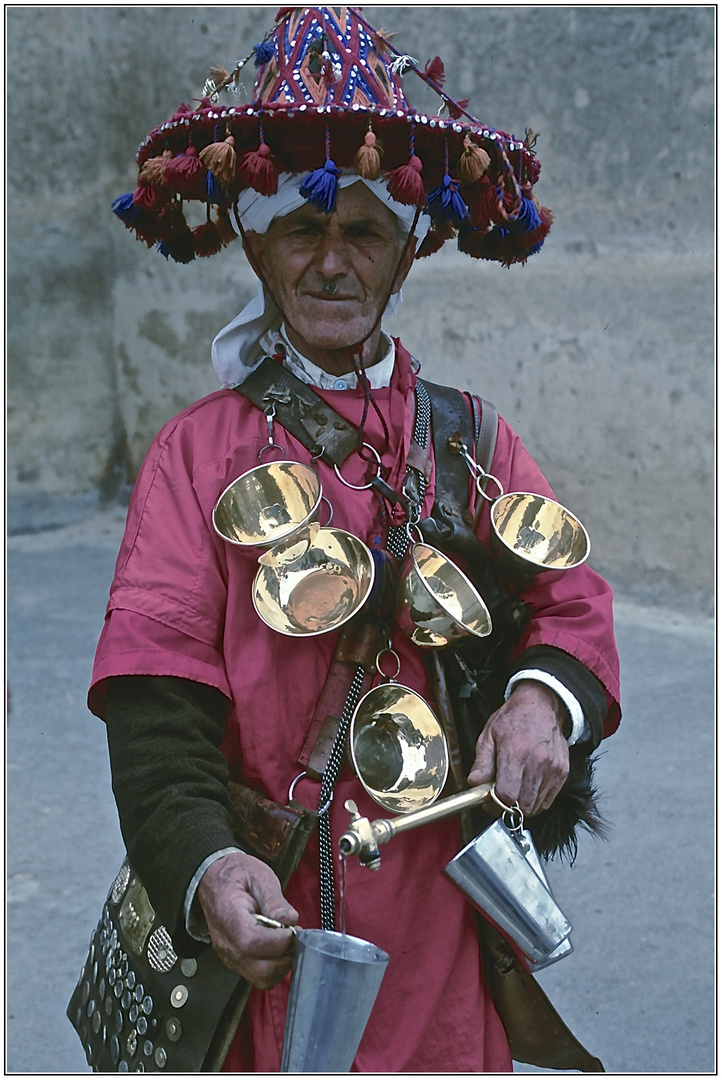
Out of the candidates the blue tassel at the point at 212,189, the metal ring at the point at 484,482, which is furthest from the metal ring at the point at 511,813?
the blue tassel at the point at 212,189

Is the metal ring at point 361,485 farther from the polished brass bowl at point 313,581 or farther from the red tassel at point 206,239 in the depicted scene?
the red tassel at point 206,239

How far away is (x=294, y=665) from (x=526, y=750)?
1.11 feet

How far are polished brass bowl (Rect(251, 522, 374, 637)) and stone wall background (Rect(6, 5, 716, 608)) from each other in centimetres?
362

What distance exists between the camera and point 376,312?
5.30 feet

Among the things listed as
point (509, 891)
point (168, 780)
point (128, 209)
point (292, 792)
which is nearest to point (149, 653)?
point (168, 780)

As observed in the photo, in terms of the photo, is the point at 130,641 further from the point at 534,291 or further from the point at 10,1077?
the point at 534,291

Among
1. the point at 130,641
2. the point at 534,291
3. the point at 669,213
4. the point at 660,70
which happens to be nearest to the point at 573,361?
the point at 534,291

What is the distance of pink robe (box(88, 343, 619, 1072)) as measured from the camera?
1.46 meters

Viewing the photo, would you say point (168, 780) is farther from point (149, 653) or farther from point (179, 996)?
point (179, 996)

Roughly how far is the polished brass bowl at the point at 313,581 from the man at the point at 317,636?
0.03 m

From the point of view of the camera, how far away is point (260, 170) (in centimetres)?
141

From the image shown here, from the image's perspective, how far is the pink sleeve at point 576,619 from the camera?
1589mm

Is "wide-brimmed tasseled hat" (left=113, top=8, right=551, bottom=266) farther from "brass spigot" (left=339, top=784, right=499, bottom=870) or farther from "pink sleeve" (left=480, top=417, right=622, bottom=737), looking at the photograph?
"brass spigot" (left=339, top=784, right=499, bottom=870)

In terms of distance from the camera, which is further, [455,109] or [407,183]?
Result: [455,109]
